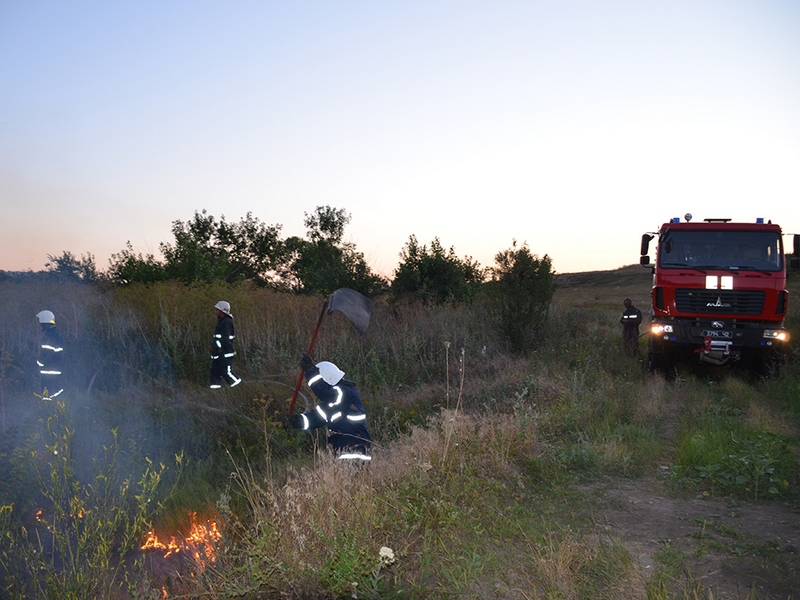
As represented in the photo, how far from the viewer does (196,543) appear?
4.30 metres

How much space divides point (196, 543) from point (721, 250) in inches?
411

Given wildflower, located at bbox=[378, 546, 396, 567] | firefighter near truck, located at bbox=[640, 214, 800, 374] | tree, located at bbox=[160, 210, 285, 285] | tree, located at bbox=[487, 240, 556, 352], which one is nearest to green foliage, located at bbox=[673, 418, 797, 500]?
wildflower, located at bbox=[378, 546, 396, 567]

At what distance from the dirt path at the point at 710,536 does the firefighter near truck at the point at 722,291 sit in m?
5.89

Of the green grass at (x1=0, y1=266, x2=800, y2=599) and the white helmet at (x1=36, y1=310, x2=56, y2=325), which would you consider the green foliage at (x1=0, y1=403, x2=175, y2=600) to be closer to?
the green grass at (x1=0, y1=266, x2=800, y2=599)

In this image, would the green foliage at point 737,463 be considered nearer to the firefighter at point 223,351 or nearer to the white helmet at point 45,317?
the firefighter at point 223,351

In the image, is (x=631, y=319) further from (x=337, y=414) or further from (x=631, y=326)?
(x=337, y=414)

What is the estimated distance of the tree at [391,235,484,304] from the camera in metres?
19.9

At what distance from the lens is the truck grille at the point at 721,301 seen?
1054 centimetres

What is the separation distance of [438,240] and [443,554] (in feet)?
55.3

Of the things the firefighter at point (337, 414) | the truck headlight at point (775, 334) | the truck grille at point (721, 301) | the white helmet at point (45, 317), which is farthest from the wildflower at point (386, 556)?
the truck headlight at point (775, 334)

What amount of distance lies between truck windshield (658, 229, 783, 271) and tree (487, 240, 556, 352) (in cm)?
328

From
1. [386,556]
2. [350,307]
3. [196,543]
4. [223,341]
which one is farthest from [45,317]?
[386,556]

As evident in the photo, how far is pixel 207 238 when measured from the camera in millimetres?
29844

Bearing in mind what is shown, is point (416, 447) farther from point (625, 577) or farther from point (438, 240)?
point (438, 240)
